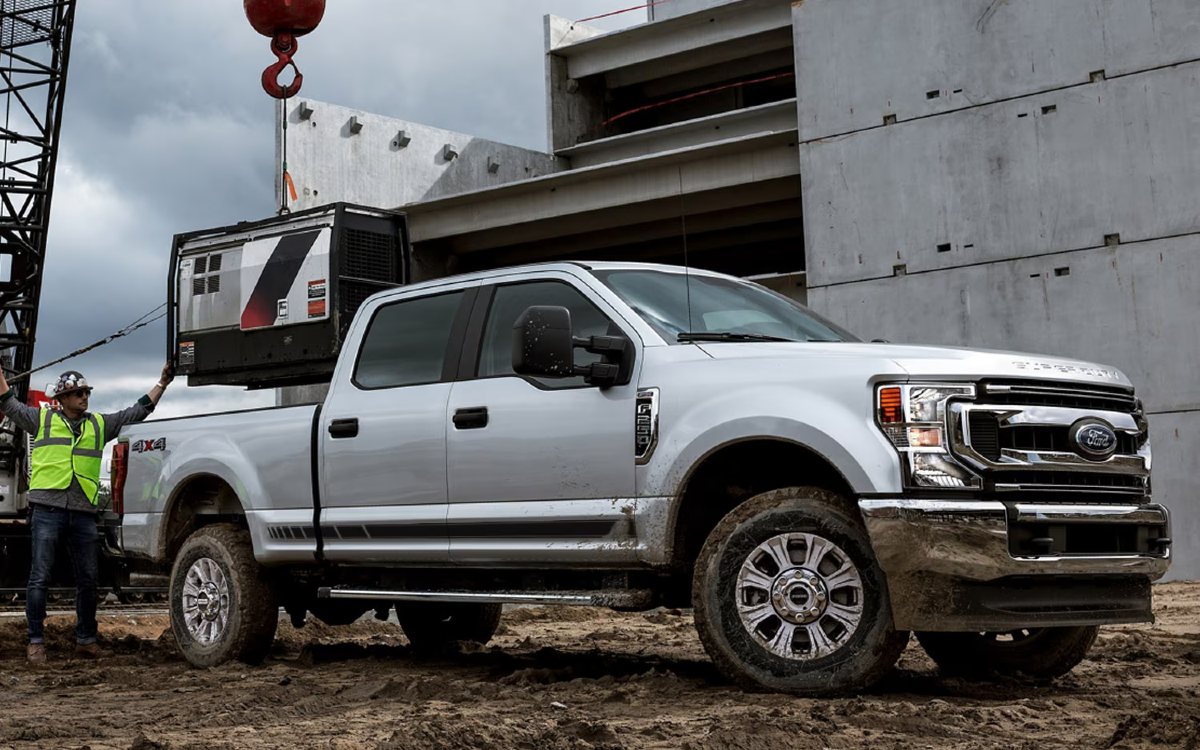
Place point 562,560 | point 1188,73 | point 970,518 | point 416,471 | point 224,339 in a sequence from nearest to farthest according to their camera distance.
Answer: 1. point 970,518
2. point 562,560
3. point 416,471
4. point 224,339
5. point 1188,73

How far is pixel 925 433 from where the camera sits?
20.1 ft

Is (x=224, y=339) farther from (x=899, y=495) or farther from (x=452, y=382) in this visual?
(x=899, y=495)

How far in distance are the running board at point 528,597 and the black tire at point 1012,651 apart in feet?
4.89

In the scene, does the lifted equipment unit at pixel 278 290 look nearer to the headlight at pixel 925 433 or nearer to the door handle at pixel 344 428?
the door handle at pixel 344 428

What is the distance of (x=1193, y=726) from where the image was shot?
17.5 feet

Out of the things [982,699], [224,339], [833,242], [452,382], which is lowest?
[982,699]

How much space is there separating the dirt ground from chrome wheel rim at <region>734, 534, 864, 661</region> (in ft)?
0.91

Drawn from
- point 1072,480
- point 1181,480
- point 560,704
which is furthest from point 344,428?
point 1181,480

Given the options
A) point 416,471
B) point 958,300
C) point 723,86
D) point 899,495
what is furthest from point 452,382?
point 723,86

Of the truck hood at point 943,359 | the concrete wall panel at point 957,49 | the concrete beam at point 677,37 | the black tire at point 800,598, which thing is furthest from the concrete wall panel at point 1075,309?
the black tire at point 800,598

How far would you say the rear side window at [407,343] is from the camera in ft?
26.4

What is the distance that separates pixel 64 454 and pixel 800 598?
6155 mm

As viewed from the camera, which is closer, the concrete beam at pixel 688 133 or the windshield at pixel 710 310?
the windshield at pixel 710 310

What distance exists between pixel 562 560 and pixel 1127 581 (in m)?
2.57
